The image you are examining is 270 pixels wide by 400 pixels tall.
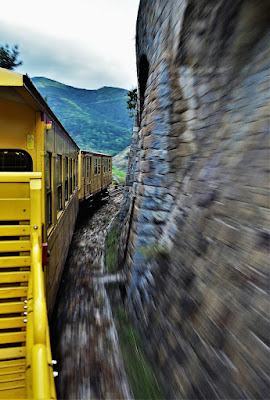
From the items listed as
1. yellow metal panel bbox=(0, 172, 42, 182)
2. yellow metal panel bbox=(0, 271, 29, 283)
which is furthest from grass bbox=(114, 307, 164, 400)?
yellow metal panel bbox=(0, 172, 42, 182)

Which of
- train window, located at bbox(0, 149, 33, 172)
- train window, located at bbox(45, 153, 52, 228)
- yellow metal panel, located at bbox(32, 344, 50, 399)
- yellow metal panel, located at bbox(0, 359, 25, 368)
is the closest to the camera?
yellow metal panel, located at bbox(32, 344, 50, 399)

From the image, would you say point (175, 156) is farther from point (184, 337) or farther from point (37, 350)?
point (37, 350)

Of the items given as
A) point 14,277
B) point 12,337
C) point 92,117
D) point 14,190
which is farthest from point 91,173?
point 92,117

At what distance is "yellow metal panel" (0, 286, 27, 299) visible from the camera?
288 centimetres

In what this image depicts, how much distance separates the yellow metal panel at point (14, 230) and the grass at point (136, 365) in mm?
2311

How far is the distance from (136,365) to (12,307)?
1.90 metres

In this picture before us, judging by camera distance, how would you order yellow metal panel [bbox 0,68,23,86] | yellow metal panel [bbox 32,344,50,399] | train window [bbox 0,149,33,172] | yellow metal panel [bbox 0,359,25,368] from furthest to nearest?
train window [bbox 0,149,33,172], yellow metal panel [bbox 0,68,23,86], yellow metal panel [bbox 0,359,25,368], yellow metal panel [bbox 32,344,50,399]

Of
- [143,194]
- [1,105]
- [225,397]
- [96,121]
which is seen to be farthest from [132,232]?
[96,121]

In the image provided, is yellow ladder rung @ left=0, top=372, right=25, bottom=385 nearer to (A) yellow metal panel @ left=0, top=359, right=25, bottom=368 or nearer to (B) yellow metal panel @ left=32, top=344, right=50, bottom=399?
(A) yellow metal panel @ left=0, top=359, right=25, bottom=368

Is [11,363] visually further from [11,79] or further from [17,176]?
[11,79]

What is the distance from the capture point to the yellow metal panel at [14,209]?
2.94 meters

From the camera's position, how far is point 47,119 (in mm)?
4066

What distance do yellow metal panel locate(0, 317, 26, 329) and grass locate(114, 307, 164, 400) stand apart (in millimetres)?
1640

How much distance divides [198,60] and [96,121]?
121m
